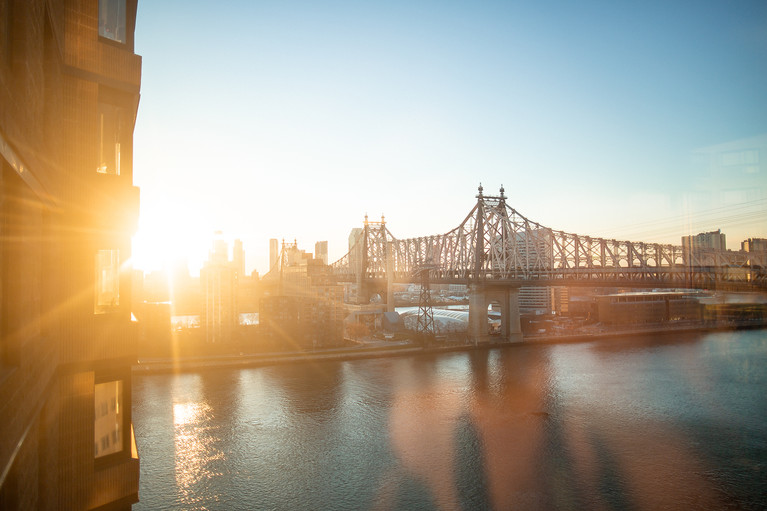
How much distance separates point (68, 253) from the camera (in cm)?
746

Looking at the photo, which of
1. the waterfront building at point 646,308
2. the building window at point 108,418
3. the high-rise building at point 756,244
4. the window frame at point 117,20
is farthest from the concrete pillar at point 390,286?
the window frame at point 117,20

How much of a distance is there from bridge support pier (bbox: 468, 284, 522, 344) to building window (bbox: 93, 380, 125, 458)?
1678 inches

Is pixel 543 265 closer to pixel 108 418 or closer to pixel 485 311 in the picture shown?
pixel 485 311

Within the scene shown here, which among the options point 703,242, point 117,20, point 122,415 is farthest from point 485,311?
point 117,20

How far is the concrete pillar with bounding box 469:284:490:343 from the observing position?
4900 centimetres

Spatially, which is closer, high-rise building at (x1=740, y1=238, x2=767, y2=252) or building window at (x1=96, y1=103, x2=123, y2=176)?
building window at (x1=96, y1=103, x2=123, y2=176)

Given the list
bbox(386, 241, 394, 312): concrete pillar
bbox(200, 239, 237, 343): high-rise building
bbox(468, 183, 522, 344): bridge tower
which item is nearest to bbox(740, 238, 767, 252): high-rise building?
bbox(468, 183, 522, 344): bridge tower

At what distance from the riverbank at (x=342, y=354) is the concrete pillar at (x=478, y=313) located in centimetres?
141

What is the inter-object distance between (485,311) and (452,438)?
30.2m

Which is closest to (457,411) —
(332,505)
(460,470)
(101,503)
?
(460,470)

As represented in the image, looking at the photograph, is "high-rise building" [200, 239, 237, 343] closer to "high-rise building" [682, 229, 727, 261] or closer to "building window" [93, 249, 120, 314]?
"building window" [93, 249, 120, 314]

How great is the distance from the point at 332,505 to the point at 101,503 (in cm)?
854

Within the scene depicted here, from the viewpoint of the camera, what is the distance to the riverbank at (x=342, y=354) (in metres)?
35.1

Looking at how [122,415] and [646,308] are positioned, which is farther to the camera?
[646,308]
